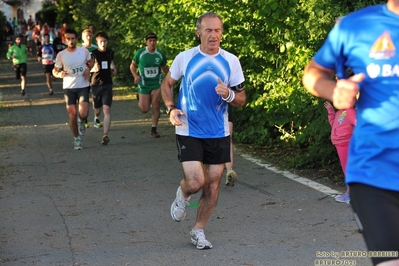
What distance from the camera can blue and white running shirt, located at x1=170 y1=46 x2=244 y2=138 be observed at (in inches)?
281

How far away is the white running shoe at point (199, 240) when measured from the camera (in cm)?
714

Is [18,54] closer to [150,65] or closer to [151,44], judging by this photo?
[150,65]

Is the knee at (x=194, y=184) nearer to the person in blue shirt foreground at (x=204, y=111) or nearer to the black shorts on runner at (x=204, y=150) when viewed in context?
the person in blue shirt foreground at (x=204, y=111)

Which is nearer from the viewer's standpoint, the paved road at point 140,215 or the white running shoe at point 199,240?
the paved road at point 140,215

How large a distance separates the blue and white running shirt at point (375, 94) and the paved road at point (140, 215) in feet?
9.42

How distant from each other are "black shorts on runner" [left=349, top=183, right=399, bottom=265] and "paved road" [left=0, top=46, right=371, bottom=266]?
2.82 metres

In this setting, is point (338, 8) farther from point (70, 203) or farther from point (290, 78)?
point (70, 203)

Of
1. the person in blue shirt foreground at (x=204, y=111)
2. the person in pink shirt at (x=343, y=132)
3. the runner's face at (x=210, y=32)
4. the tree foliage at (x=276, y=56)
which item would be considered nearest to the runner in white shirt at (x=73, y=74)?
the tree foliage at (x=276, y=56)

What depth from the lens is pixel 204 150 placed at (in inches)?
284

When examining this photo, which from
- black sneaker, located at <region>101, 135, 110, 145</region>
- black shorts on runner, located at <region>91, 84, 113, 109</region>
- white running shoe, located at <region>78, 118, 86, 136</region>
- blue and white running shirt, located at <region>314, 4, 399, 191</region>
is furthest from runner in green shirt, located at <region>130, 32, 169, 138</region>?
blue and white running shirt, located at <region>314, 4, 399, 191</region>

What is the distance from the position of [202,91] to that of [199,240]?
127 cm

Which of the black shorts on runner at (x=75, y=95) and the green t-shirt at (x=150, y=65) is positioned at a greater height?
the green t-shirt at (x=150, y=65)

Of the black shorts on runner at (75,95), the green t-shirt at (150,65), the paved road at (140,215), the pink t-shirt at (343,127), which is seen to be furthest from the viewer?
the green t-shirt at (150,65)

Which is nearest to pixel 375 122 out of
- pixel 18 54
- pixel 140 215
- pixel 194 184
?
pixel 194 184
